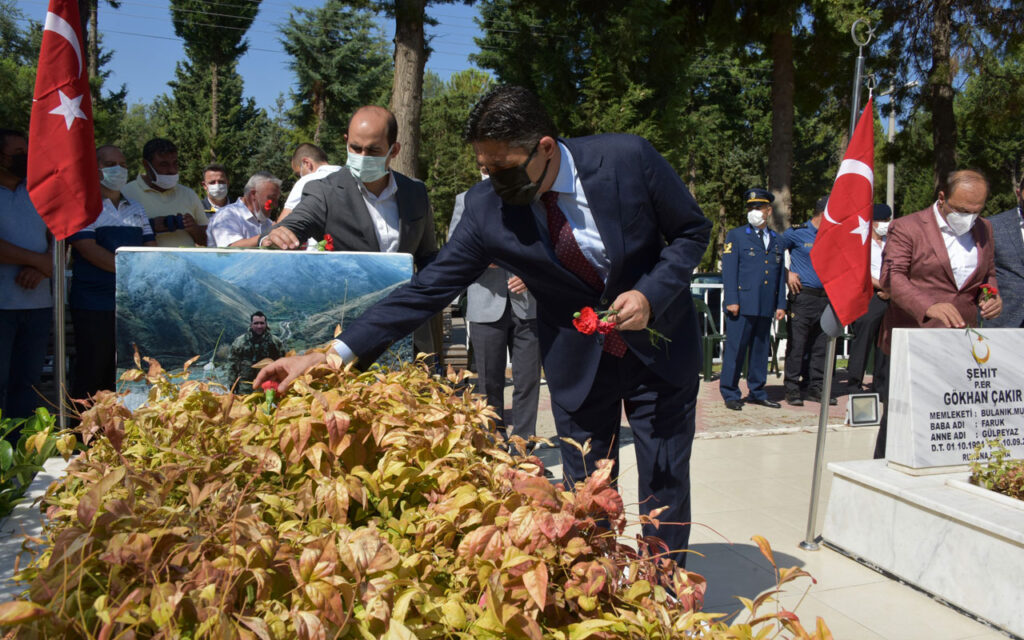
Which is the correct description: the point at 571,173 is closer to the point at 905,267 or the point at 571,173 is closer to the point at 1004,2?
the point at 905,267

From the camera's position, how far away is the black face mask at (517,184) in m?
2.40

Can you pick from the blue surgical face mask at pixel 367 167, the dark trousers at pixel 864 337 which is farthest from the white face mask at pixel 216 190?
the dark trousers at pixel 864 337

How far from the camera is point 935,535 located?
11.7 feet

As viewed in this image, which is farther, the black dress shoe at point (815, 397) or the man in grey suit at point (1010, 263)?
the black dress shoe at point (815, 397)

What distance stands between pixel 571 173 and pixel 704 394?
21.6 feet

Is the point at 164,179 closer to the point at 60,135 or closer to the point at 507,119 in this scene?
the point at 60,135

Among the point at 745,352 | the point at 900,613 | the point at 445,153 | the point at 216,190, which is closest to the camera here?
the point at 900,613

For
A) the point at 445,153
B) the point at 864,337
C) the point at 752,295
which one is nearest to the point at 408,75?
the point at 752,295

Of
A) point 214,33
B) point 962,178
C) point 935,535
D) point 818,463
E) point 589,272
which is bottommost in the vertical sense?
point 935,535

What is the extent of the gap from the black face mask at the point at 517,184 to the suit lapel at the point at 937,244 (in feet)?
10.4

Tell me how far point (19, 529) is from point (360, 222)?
1967 mm

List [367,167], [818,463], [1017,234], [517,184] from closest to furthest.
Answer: [517,184]
[367,167]
[818,463]
[1017,234]

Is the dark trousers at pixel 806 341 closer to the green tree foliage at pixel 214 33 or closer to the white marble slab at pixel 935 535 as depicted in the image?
the white marble slab at pixel 935 535

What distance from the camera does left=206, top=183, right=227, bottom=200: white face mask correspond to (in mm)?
6449
